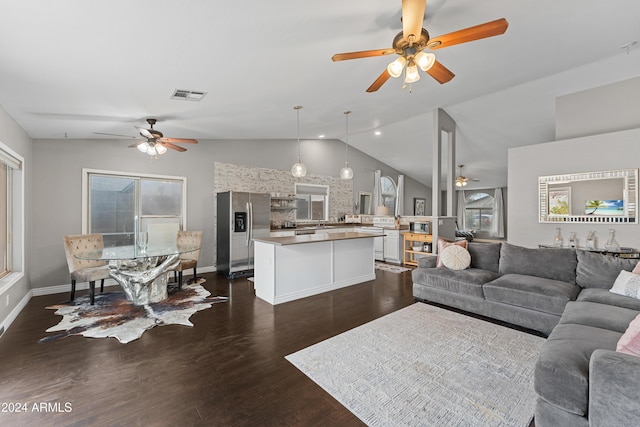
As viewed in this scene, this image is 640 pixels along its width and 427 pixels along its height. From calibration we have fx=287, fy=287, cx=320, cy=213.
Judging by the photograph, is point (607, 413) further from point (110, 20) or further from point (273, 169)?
point (273, 169)

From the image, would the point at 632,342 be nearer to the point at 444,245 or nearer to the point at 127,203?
the point at 444,245

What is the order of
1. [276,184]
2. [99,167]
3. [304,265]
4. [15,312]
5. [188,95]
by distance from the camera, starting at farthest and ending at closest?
1. [276,184]
2. [99,167]
3. [304,265]
4. [15,312]
5. [188,95]

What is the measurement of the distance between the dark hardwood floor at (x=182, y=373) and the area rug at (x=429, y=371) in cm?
19

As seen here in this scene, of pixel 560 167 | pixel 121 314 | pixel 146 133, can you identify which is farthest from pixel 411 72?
pixel 121 314

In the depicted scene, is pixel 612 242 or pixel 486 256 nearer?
pixel 486 256

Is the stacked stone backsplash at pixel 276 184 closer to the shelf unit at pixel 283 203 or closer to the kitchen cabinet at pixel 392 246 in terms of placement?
the shelf unit at pixel 283 203

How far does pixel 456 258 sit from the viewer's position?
4004 millimetres

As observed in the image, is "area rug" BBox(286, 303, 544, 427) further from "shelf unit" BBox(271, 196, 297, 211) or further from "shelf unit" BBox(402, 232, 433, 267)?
"shelf unit" BBox(271, 196, 297, 211)

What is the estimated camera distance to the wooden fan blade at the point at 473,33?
6.34ft

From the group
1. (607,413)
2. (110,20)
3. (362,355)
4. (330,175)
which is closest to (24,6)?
(110,20)

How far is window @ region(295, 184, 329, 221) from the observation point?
798 centimetres

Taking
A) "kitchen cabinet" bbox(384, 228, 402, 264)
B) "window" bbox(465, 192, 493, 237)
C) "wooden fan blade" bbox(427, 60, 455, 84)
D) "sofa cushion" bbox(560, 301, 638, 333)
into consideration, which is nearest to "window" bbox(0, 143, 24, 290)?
"wooden fan blade" bbox(427, 60, 455, 84)

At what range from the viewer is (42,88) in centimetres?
261

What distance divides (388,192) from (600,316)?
27.1 ft
